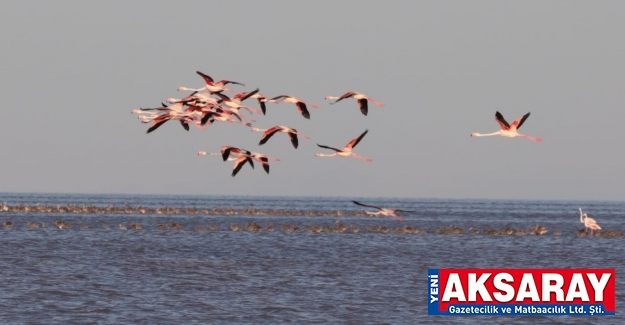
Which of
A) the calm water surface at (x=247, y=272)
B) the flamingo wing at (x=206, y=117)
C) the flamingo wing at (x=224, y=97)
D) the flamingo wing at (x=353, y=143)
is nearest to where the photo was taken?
the flamingo wing at (x=353, y=143)

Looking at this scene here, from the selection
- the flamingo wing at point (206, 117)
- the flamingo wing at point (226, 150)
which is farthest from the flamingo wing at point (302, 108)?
the flamingo wing at point (206, 117)

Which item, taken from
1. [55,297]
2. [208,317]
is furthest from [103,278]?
[208,317]

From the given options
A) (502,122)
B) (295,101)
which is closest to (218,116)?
(295,101)

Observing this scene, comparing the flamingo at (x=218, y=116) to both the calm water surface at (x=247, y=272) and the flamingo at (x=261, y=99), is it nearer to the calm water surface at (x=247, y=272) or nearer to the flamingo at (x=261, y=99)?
the flamingo at (x=261, y=99)

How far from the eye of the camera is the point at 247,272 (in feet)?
137

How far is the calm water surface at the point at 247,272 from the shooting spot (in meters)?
30.7

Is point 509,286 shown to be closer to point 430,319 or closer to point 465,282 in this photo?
point 465,282

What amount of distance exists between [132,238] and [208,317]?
3304 centimetres

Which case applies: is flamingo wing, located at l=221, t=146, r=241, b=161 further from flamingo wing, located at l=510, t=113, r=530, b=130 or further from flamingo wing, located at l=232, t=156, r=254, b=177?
flamingo wing, located at l=510, t=113, r=530, b=130

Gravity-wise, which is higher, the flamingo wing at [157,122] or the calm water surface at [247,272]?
the flamingo wing at [157,122]

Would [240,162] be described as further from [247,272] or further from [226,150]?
[247,272]

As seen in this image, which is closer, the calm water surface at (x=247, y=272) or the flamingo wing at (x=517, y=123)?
the flamingo wing at (x=517, y=123)

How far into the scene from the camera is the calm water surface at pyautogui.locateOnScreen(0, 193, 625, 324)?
30656 millimetres

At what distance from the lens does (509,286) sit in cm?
3294
